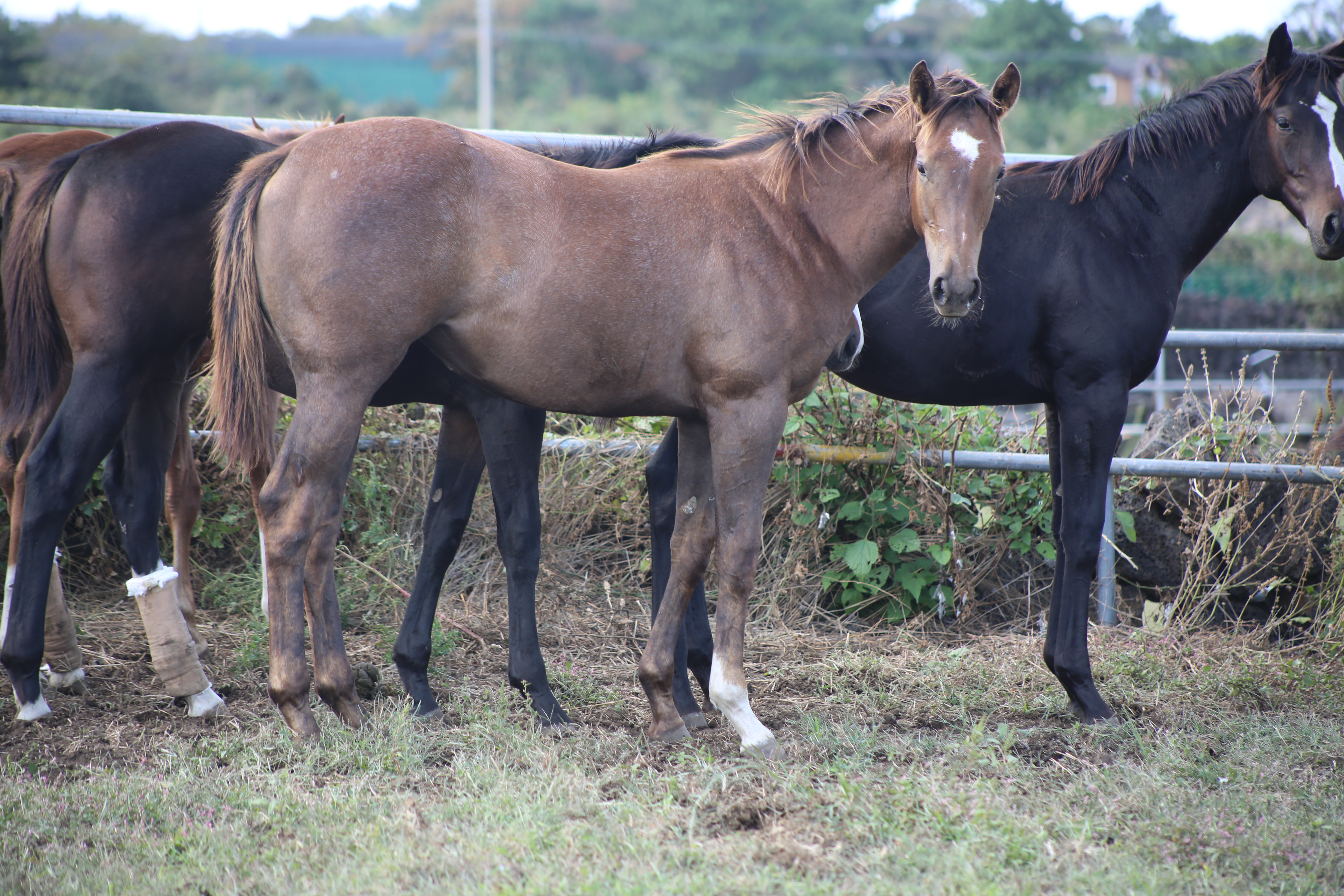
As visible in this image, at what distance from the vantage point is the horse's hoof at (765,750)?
312 centimetres

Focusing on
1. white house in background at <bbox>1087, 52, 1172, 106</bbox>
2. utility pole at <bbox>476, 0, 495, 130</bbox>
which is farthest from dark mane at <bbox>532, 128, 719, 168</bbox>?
utility pole at <bbox>476, 0, 495, 130</bbox>

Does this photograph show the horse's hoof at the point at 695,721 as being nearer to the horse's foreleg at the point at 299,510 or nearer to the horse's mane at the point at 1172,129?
the horse's foreleg at the point at 299,510

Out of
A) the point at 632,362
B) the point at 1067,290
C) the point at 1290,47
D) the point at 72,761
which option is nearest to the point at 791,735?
the point at 632,362

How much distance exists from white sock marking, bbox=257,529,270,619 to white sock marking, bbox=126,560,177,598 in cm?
30

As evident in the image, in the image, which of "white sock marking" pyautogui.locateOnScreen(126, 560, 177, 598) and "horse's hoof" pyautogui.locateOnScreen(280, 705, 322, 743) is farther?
"white sock marking" pyautogui.locateOnScreen(126, 560, 177, 598)

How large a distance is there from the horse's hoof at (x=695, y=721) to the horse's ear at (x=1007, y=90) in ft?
7.27

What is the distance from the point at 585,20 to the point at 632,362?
3878 cm

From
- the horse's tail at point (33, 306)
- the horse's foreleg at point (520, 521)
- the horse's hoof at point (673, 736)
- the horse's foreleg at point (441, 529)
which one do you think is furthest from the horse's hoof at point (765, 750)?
the horse's tail at point (33, 306)

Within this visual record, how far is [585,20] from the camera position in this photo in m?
38.2

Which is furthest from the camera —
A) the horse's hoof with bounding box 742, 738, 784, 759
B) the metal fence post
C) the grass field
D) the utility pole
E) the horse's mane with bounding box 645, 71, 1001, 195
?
the utility pole

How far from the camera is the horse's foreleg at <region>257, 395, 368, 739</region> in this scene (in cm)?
290

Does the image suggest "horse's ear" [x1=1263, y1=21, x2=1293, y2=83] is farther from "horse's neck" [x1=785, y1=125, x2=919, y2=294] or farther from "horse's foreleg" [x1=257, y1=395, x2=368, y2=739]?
"horse's foreleg" [x1=257, y1=395, x2=368, y2=739]

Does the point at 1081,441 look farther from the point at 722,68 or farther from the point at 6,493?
the point at 722,68

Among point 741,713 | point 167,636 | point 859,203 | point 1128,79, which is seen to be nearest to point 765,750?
point 741,713
